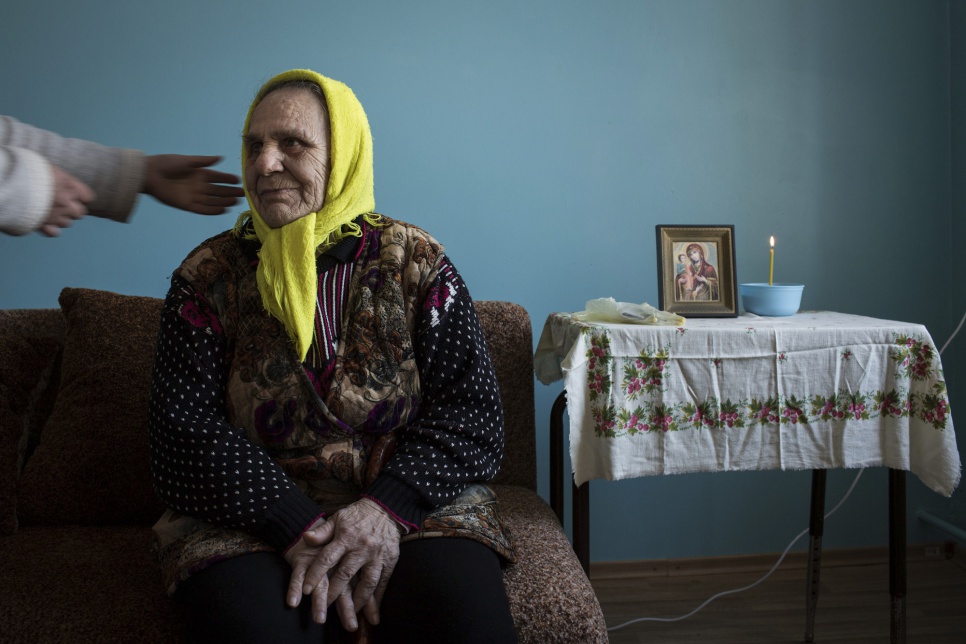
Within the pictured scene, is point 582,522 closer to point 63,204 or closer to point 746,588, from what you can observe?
point 746,588

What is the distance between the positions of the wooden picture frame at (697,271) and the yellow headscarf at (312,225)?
2.45ft

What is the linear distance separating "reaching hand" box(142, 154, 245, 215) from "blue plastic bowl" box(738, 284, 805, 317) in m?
1.21

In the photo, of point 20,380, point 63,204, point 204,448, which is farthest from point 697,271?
point 20,380

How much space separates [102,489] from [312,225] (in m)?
0.76

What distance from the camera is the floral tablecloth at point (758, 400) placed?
60.9 inches

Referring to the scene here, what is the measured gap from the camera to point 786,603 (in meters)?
2.15

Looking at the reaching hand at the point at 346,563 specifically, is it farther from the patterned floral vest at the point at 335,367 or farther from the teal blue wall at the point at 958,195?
the teal blue wall at the point at 958,195

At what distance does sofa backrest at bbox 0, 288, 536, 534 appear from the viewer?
1578mm

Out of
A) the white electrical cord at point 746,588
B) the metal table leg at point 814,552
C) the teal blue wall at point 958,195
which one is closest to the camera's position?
the metal table leg at point 814,552

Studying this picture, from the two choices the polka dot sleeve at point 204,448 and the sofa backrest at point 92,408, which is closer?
the polka dot sleeve at point 204,448

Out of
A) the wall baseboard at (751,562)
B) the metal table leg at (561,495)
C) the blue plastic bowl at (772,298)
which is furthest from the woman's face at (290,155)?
the wall baseboard at (751,562)

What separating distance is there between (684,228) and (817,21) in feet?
2.97

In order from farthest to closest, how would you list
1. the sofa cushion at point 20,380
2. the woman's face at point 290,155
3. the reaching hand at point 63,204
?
the sofa cushion at point 20,380
the woman's face at point 290,155
the reaching hand at point 63,204

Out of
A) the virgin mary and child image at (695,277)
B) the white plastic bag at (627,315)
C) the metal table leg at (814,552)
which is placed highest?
the virgin mary and child image at (695,277)
